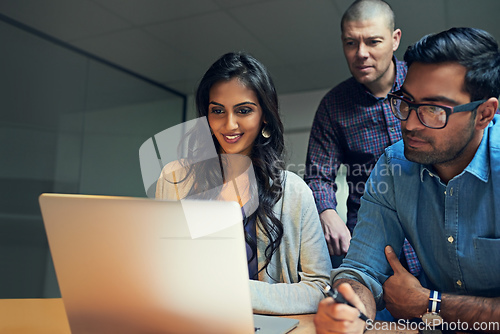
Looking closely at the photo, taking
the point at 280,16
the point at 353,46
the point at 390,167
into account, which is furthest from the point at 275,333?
the point at 280,16

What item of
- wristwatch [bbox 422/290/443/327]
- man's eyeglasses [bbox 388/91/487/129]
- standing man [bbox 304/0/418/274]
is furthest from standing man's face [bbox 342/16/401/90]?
wristwatch [bbox 422/290/443/327]

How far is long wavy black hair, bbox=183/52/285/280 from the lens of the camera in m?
1.53

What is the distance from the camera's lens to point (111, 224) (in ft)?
2.22

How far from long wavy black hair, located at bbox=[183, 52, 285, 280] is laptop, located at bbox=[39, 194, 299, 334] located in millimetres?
777

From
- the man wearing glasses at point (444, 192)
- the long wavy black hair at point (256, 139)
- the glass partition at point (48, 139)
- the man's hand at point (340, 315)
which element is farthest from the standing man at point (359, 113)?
the glass partition at point (48, 139)

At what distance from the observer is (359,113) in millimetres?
2072

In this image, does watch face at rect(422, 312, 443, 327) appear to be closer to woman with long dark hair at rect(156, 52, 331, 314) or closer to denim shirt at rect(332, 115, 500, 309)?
denim shirt at rect(332, 115, 500, 309)

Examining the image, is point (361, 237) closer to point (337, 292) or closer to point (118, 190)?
point (337, 292)

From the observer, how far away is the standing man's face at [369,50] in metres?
2.03

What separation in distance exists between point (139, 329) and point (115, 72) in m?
3.97

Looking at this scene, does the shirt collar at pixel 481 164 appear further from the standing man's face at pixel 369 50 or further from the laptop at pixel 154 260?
the standing man's face at pixel 369 50

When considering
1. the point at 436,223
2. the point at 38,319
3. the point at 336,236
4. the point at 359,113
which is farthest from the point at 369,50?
the point at 38,319

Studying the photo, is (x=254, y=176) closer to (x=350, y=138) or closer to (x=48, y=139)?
(x=350, y=138)

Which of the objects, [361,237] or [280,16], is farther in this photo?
[280,16]
